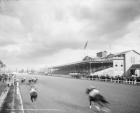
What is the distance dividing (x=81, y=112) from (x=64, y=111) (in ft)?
3.58

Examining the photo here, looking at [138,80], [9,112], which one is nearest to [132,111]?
[9,112]

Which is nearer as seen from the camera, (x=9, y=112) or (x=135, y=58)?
(x=9, y=112)

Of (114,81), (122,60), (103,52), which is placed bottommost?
(114,81)

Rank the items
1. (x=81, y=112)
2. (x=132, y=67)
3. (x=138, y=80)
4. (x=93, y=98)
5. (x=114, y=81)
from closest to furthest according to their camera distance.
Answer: (x=81, y=112), (x=93, y=98), (x=138, y=80), (x=114, y=81), (x=132, y=67)

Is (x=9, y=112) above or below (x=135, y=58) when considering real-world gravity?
below

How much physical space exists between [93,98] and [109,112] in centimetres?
194

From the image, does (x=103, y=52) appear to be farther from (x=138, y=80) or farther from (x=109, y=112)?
(x=109, y=112)

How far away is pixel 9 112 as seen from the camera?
445 inches

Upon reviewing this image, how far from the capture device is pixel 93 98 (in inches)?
510

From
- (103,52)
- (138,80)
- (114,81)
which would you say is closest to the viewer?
(138,80)

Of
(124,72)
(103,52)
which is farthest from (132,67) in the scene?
(103,52)

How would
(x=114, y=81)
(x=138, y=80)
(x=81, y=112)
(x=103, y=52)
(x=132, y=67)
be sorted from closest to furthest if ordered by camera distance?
(x=81, y=112)
(x=138, y=80)
(x=114, y=81)
(x=132, y=67)
(x=103, y=52)

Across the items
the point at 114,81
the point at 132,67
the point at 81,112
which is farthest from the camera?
the point at 132,67

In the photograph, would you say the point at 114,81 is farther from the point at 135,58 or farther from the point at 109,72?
the point at 135,58
